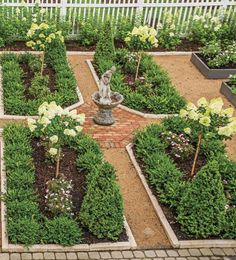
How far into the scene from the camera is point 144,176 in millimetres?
10266

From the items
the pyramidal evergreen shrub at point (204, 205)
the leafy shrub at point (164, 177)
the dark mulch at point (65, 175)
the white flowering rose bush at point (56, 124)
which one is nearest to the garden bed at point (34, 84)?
the dark mulch at point (65, 175)

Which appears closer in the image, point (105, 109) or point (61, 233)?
point (61, 233)

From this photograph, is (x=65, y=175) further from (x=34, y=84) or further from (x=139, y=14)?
(x=139, y=14)

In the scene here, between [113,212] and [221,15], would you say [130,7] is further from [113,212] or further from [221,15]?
[113,212]

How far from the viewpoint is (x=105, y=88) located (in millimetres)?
11398

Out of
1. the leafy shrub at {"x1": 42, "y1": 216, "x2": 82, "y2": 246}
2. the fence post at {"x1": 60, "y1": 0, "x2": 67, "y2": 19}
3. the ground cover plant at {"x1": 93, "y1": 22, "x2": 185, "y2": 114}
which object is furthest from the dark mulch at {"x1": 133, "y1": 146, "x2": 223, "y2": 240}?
the fence post at {"x1": 60, "y1": 0, "x2": 67, "y2": 19}

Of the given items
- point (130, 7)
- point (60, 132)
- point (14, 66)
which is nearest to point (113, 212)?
point (60, 132)

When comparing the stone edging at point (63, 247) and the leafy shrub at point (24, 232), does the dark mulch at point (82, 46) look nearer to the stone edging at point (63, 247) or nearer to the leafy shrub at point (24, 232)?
the stone edging at point (63, 247)

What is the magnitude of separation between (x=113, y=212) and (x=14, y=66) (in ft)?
19.6

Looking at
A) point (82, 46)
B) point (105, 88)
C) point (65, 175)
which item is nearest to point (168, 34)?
point (82, 46)

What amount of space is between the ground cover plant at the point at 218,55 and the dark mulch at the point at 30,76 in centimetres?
415

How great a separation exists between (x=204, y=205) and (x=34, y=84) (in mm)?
5372

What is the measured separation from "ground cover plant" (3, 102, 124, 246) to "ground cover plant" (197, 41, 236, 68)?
5.28 m

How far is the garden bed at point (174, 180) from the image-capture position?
8.86m
